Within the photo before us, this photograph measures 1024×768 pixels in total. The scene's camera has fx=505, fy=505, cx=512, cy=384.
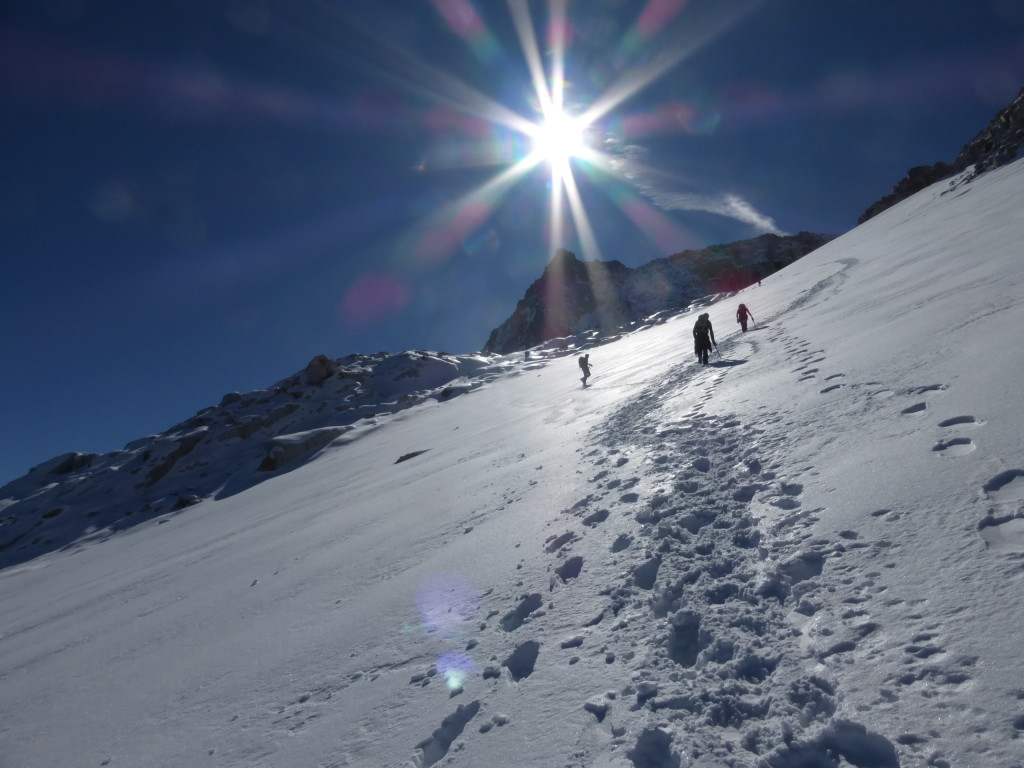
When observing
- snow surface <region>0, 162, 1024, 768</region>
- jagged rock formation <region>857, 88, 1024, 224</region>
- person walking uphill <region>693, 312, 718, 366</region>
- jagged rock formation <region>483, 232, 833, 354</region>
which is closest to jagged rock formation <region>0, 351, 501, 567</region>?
person walking uphill <region>693, 312, 718, 366</region>

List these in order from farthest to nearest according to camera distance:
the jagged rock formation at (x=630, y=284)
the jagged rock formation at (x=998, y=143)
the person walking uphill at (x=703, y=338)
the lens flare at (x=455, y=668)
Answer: the jagged rock formation at (x=630, y=284) < the jagged rock formation at (x=998, y=143) < the person walking uphill at (x=703, y=338) < the lens flare at (x=455, y=668)

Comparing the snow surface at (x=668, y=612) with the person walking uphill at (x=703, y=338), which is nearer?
the snow surface at (x=668, y=612)

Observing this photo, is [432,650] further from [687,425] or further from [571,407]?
[571,407]

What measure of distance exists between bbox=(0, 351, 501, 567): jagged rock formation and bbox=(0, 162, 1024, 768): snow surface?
35.9 m

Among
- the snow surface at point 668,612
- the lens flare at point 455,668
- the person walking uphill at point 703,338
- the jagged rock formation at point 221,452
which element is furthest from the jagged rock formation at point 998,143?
the jagged rock formation at point 221,452

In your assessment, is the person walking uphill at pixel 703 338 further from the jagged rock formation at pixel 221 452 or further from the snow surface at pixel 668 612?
the jagged rock formation at pixel 221 452

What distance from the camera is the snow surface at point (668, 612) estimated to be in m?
2.49

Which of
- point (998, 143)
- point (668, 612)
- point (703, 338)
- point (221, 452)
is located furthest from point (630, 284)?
point (668, 612)

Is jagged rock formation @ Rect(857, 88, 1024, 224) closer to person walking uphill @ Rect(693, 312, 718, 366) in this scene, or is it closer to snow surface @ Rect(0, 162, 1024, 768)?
person walking uphill @ Rect(693, 312, 718, 366)

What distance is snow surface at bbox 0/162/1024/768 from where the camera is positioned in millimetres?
2492

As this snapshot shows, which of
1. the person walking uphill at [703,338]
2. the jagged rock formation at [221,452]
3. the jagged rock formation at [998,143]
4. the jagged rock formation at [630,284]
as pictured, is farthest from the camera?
the jagged rock formation at [630,284]

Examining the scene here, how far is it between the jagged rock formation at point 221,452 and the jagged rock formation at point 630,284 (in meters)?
74.6

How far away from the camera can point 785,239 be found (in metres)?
144

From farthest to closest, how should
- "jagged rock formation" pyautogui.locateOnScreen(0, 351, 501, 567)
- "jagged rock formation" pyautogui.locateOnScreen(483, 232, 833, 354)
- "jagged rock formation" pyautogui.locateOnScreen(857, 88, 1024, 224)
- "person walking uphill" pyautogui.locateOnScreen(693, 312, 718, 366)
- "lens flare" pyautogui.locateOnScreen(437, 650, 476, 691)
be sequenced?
"jagged rock formation" pyautogui.locateOnScreen(483, 232, 833, 354) < "jagged rock formation" pyautogui.locateOnScreen(0, 351, 501, 567) < "jagged rock formation" pyautogui.locateOnScreen(857, 88, 1024, 224) < "person walking uphill" pyautogui.locateOnScreen(693, 312, 718, 366) < "lens flare" pyautogui.locateOnScreen(437, 650, 476, 691)
